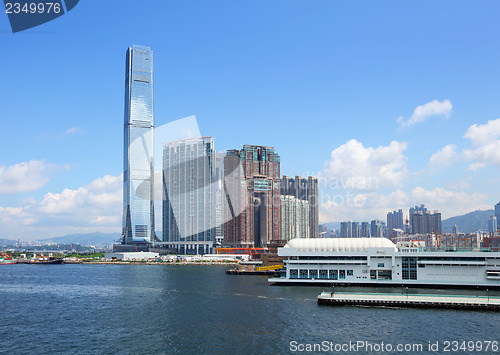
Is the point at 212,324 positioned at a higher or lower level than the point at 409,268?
lower

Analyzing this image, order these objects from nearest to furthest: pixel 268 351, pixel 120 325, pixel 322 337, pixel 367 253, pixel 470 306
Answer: pixel 268 351 → pixel 322 337 → pixel 120 325 → pixel 470 306 → pixel 367 253

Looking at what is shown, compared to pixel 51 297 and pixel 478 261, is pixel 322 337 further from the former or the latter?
pixel 51 297

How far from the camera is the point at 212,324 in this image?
49938mm

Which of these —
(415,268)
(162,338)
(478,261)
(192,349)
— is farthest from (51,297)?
(478,261)

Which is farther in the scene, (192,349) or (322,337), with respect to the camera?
(322,337)

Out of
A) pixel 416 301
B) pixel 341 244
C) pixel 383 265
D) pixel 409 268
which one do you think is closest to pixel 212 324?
pixel 416 301

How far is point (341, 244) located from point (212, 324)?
41.1 meters

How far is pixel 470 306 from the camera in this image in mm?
58062

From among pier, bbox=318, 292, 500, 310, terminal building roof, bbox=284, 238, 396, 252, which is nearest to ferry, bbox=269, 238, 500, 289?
terminal building roof, bbox=284, 238, 396, 252

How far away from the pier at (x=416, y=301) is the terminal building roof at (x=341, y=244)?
64.9 ft

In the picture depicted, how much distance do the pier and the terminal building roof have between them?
1979 centimetres

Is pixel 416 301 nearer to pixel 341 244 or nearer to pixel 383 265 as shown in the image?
pixel 383 265

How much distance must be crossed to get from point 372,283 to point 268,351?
4489 centimetres

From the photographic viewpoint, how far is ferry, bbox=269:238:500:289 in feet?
251
